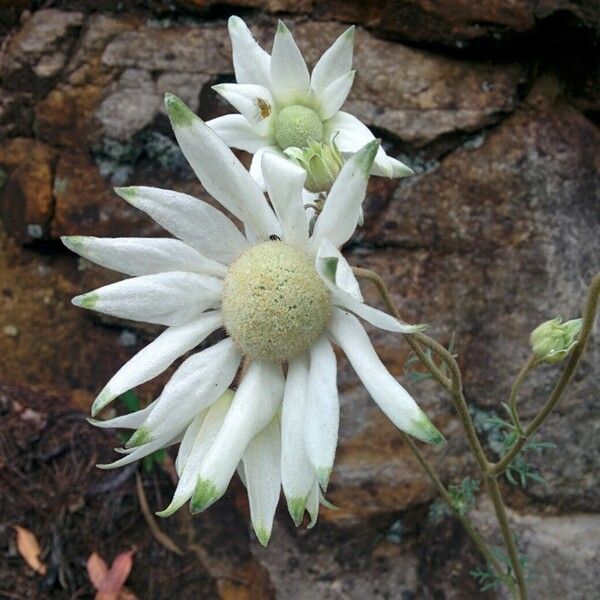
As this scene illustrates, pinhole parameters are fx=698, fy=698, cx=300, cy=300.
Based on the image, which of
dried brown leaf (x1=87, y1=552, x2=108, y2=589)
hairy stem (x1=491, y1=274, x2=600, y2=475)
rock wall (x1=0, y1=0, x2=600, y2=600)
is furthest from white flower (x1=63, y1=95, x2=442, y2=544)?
dried brown leaf (x1=87, y1=552, x2=108, y2=589)

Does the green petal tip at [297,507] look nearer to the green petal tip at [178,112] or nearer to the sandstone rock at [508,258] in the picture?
the green petal tip at [178,112]

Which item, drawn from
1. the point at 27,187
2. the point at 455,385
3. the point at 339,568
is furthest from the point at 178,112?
the point at 339,568

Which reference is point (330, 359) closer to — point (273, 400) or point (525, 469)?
point (273, 400)

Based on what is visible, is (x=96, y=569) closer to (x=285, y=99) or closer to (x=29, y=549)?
(x=29, y=549)

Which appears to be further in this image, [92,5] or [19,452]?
[19,452]

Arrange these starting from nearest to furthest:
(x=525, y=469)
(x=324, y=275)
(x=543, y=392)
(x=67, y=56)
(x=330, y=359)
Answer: (x=324, y=275), (x=330, y=359), (x=525, y=469), (x=543, y=392), (x=67, y=56)

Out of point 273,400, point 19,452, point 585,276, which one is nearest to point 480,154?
point 585,276

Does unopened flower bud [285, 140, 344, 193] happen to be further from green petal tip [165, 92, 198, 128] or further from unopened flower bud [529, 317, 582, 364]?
unopened flower bud [529, 317, 582, 364]

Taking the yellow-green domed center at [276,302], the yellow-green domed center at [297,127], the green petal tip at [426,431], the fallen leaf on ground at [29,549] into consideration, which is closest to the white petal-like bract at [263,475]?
the yellow-green domed center at [276,302]
